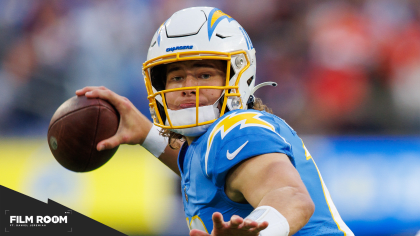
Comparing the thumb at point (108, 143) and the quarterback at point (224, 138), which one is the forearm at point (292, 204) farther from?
the thumb at point (108, 143)

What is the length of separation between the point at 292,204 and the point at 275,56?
14.7 ft

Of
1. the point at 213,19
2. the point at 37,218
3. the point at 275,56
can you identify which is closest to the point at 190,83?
the point at 213,19

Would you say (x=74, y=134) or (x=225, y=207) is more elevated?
(x=74, y=134)

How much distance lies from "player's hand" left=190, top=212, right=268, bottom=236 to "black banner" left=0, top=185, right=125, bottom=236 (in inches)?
124

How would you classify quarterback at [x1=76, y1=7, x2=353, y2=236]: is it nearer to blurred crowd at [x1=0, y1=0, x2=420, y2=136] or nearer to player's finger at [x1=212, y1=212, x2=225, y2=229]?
player's finger at [x1=212, y1=212, x2=225, y2=229]

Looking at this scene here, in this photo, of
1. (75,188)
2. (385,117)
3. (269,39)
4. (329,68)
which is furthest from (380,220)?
(75,188)

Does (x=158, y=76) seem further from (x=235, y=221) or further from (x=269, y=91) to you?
(x=269, y=91)

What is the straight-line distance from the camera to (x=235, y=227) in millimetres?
973

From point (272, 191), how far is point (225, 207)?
36 centimetres

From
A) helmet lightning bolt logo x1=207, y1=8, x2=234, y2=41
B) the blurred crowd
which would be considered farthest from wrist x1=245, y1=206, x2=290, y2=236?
the blurred crowd

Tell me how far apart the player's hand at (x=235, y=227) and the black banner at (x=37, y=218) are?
3139 mm

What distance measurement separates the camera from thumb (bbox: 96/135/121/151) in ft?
7.64

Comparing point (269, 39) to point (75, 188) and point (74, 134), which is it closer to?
point (75, 188)

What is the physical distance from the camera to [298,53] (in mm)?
5332
